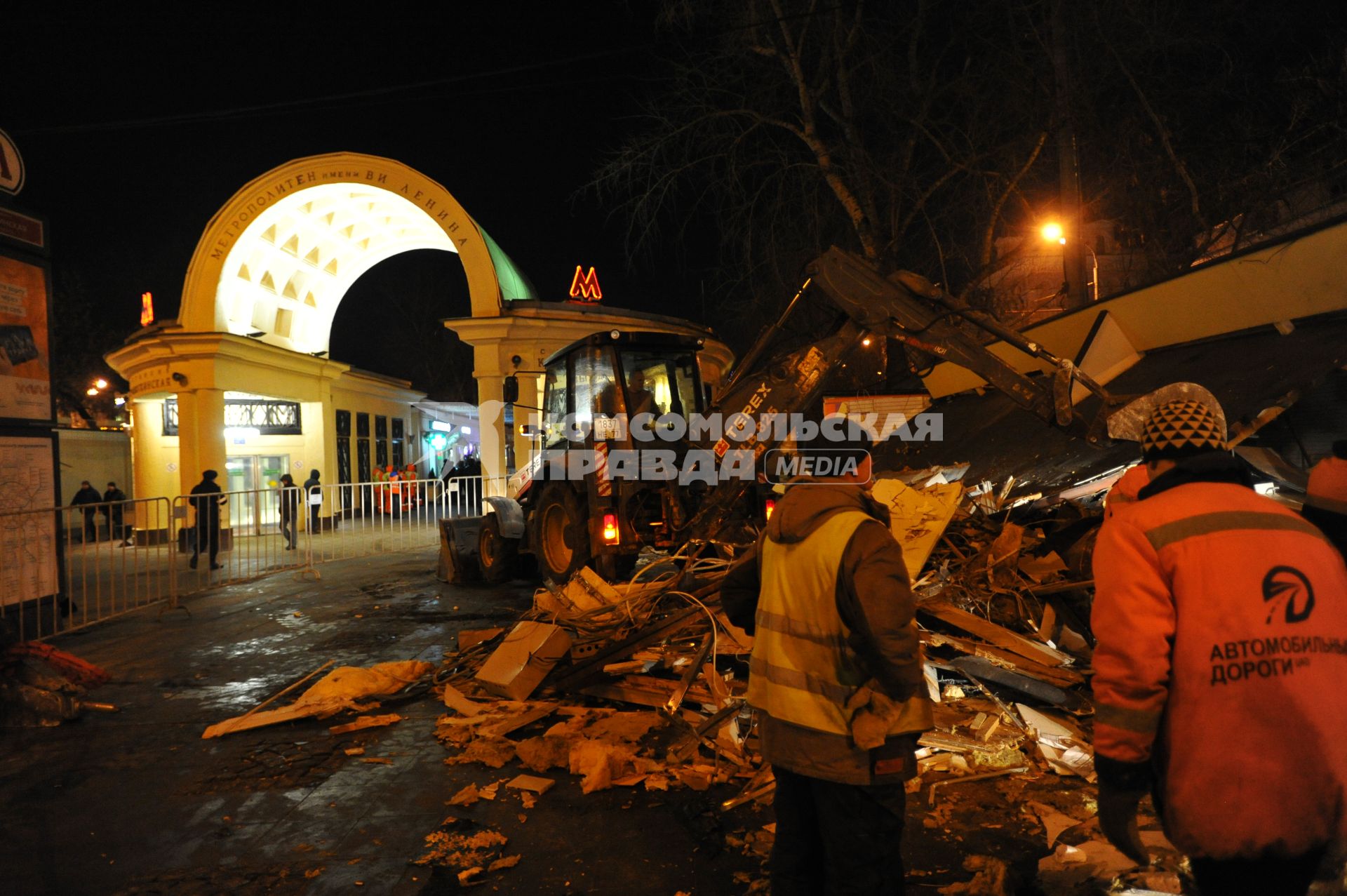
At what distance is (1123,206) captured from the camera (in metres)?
18.0

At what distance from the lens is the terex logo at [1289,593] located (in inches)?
68.7

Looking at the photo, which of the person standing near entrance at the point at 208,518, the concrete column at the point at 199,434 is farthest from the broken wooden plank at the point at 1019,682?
the concrete column at the point at 199,434

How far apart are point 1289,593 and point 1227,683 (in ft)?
0.84

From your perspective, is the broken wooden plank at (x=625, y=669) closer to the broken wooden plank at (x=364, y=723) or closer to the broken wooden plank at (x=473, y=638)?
the broken wooden plank at (x=364, y=723)

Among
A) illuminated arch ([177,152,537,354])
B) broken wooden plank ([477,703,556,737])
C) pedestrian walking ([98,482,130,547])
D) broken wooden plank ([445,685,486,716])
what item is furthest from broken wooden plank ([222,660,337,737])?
illuminated arch ([177,152,537,354])

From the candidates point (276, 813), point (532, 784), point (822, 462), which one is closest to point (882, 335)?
point (822, 462)

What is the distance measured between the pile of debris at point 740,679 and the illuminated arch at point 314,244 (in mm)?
10662

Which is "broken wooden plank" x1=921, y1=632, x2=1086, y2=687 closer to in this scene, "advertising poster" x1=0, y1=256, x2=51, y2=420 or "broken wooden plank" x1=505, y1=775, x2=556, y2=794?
"broken wooden plank" x1=505, y1=775, x2=556, y2=794

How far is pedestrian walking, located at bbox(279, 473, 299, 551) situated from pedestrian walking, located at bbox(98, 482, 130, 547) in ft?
6.89

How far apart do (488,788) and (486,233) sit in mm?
13196

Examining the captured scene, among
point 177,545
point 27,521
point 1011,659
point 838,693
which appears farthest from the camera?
point 177,545

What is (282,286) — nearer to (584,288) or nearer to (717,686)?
(584,288)

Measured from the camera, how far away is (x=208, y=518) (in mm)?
10812

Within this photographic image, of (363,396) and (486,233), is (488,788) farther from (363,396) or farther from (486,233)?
(363,396)
